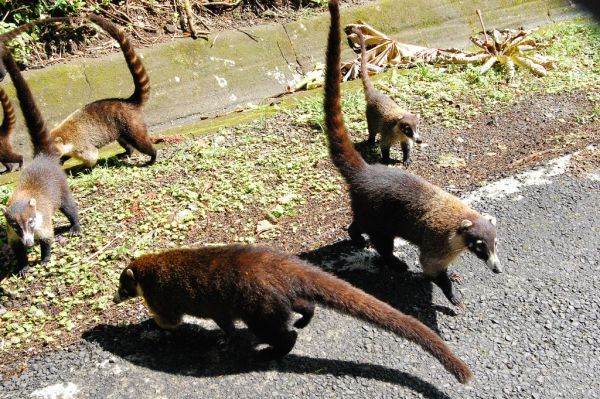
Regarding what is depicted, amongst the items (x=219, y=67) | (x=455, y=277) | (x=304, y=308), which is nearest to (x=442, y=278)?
(x=455, y=277)

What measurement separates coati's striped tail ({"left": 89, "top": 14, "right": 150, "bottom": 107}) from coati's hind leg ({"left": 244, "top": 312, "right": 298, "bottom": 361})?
12.7 ft

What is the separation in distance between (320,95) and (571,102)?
2.99 metres

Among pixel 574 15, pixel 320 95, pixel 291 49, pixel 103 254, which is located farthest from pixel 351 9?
pixel 103 254

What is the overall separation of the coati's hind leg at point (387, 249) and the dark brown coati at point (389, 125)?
1783 mm

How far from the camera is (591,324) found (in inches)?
139

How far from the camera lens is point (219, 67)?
739 centimetres

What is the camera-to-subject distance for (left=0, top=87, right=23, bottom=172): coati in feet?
20.6

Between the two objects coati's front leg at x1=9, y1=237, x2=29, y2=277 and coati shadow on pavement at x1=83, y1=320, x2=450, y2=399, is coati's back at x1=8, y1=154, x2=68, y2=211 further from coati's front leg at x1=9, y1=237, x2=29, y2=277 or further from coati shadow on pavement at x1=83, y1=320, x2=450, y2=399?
coati shadow on pavement at x1=83, y1=320, x2=450, y2=399

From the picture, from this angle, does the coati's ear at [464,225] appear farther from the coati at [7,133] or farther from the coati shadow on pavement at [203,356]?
the coati at [7,133]

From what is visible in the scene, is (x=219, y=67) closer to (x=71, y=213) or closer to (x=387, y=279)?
(x=71, y=213)

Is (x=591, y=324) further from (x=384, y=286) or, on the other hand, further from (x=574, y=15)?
(x=574, y=15)

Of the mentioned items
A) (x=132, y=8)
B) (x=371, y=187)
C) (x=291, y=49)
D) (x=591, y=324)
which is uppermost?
(x=132, y=8)

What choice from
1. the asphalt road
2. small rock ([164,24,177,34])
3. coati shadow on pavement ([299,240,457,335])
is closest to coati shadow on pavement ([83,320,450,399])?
the asphalt road

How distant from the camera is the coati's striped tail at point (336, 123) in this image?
391cm
